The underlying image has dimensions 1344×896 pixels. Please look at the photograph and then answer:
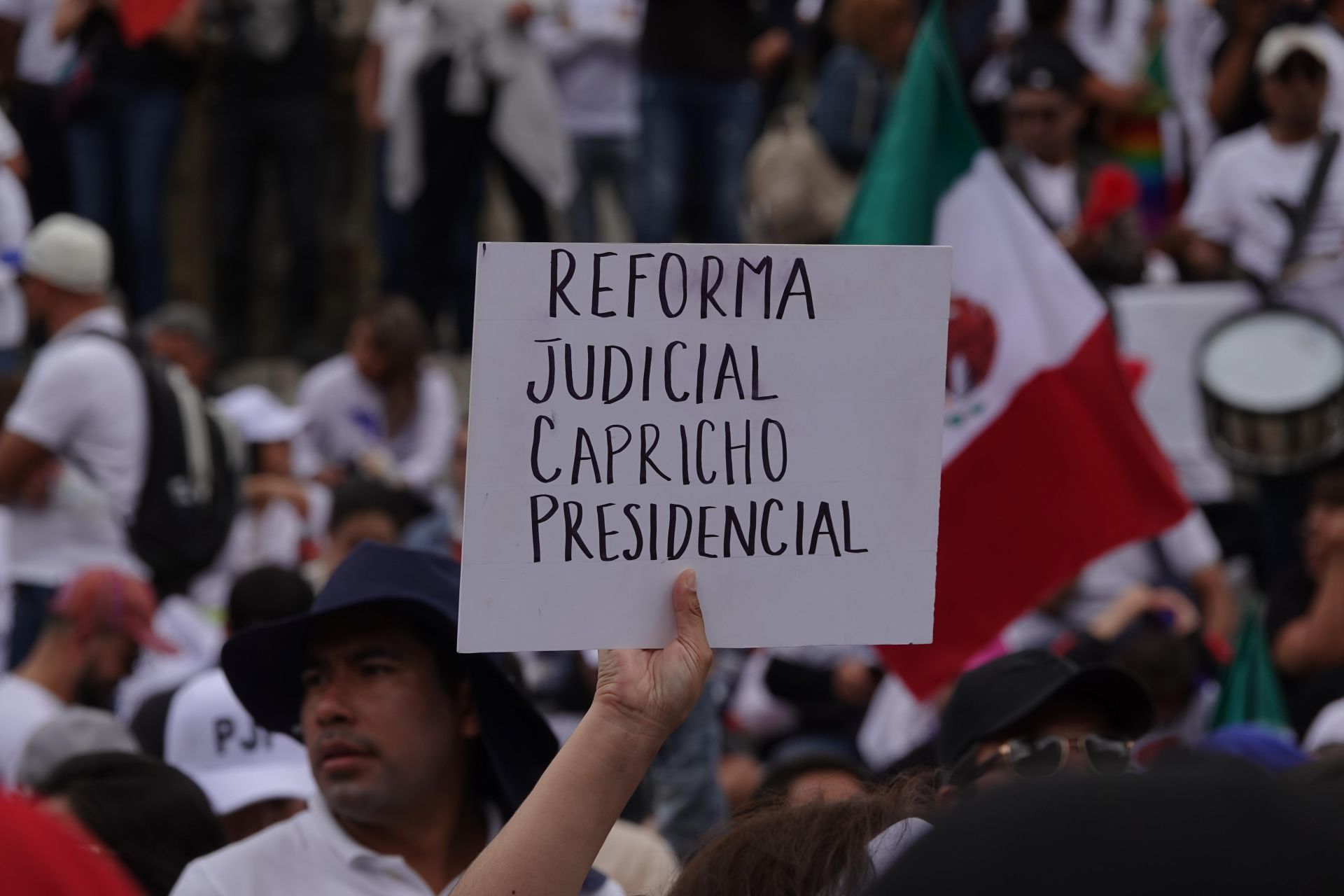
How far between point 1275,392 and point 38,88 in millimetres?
5852

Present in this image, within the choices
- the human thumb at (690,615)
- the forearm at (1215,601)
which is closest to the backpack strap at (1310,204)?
the forearm at (1215,601)

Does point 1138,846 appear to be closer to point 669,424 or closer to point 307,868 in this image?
point 669,424

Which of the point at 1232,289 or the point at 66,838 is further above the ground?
the point at 66,838

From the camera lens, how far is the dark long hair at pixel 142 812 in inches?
147

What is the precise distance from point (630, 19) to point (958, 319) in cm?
522

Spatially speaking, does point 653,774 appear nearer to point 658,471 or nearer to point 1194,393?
point 658,471

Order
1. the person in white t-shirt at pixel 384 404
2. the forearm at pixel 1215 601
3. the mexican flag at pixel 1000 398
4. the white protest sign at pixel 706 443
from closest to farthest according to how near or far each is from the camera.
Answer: the white protest sign at pixel 706 443
the mexican flag at pixel 1000 398
the forearm at pixel 1215 601
the person in white t-shirt at pixel 384 404

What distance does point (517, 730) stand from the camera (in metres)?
3.40

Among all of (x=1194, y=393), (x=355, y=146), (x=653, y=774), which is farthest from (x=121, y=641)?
(x=355, y=146)

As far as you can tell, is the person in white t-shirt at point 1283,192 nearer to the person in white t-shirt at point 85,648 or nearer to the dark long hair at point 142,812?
the person in white t-shirt at point 85,648

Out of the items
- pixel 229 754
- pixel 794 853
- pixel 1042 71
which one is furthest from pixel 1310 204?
pixel 794 853

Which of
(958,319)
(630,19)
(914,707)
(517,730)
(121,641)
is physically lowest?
(914,707)

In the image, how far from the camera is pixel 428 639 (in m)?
3.42

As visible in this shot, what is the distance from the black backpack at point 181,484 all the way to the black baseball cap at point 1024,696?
387cm
